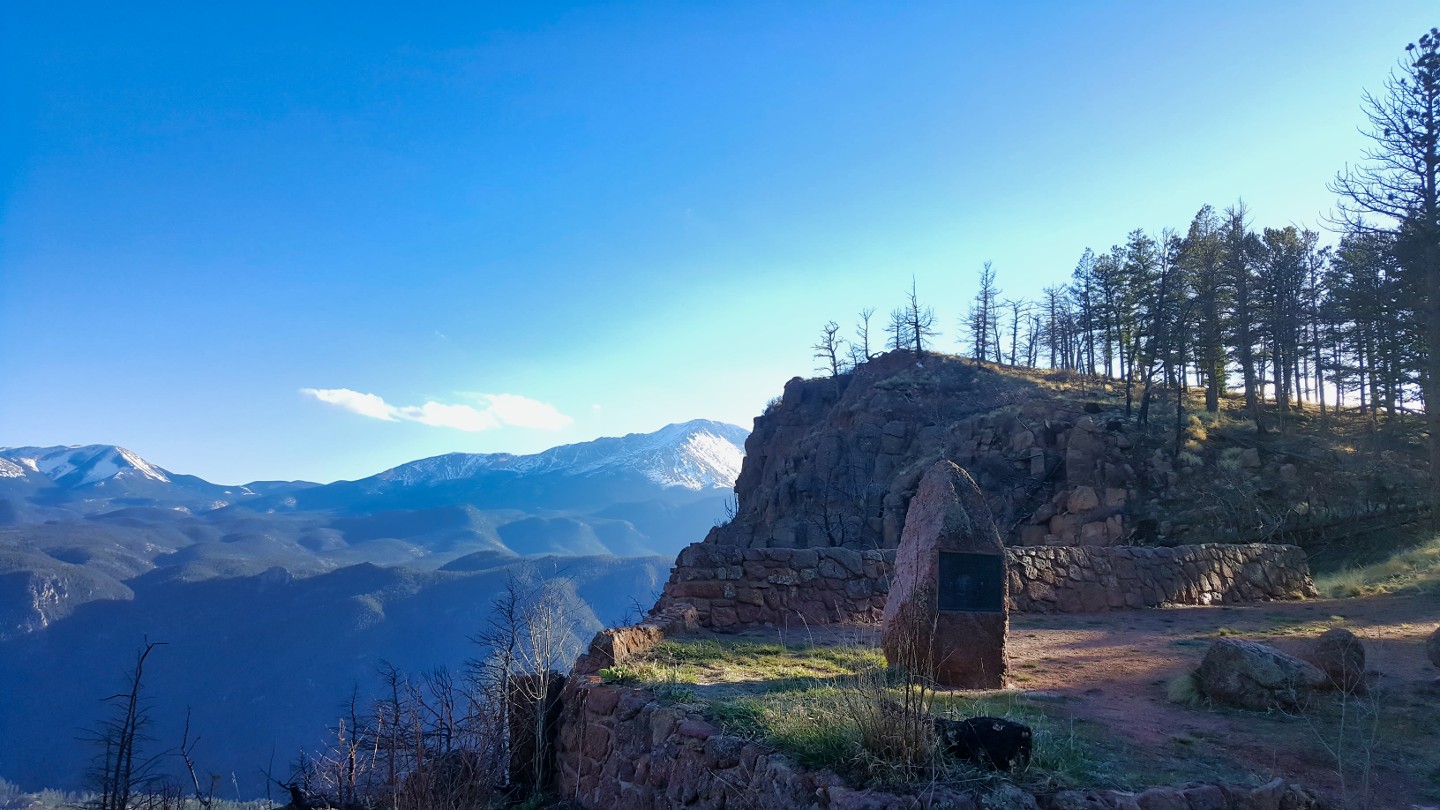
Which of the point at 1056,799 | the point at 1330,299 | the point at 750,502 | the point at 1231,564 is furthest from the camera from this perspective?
the point at 750,502

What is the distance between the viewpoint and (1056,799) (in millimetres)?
4203

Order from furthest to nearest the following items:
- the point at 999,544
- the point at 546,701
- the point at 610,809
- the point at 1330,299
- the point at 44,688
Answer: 1. the point at 44,688
2. the point at 1330,299
3. the point at 546,701
4. the point at 999,544
5. the point at 610,809

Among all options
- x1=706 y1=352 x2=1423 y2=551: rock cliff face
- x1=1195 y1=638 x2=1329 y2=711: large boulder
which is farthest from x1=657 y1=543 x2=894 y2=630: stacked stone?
x1=1195 y1=638 x2=1329 y2=711: large boulder

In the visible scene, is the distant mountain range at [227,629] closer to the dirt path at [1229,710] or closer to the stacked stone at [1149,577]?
the stacked stone at [1149,577]

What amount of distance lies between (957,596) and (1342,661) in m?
3.34

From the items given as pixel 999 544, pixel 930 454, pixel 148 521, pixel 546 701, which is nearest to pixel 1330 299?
pixel 930 454

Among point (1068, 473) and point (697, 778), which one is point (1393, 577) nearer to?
point (1068, 473)

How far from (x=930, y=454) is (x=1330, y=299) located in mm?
20597

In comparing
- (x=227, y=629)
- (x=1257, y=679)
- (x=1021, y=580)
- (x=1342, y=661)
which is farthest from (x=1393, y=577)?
(x=227, y=629)

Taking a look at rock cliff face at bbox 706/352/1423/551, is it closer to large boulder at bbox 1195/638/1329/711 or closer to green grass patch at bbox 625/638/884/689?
green grass patch at bbox 625/638/884/689

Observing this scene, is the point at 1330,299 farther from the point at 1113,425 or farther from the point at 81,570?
the point at 81,570

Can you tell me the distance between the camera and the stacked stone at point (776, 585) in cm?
1129

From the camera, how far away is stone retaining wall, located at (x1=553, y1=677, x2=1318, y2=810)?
422cm

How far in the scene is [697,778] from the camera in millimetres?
5672
